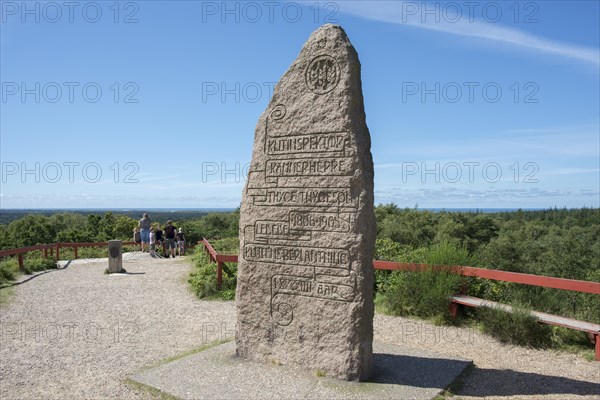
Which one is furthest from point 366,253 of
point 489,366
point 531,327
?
point 531,327

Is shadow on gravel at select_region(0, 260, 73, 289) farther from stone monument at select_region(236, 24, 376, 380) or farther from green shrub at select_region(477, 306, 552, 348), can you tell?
green shrub at select_region(477, 306, 552, 348)

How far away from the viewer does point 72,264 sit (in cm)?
1528

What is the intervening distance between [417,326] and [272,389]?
135 inches

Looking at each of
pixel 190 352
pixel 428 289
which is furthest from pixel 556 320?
pixel 190 352

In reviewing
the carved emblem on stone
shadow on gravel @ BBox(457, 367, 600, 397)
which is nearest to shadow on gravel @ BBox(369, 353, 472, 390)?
shadow on gravel @ BBox(457, 367, 600, 397)

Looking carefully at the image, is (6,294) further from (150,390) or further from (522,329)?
(522,329)

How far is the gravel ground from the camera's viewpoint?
499cm

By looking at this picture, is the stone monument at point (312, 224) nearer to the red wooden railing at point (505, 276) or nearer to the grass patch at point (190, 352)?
the grass patch at point (190, 352)

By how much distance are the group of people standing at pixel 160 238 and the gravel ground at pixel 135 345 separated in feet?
22.2

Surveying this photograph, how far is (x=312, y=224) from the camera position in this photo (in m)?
4.97

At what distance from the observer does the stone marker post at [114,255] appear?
43.0 feet

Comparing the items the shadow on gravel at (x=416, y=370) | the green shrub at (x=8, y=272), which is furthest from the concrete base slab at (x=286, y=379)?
the green shrub at (x=8, y=272)

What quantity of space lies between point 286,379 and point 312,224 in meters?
1.64

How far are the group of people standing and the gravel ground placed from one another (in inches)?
266
